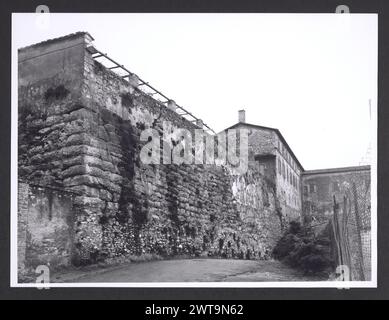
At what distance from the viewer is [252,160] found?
1407 centimetres

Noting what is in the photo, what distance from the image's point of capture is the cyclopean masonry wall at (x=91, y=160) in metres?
9.27

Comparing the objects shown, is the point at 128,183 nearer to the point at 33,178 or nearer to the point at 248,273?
the point at 33,178

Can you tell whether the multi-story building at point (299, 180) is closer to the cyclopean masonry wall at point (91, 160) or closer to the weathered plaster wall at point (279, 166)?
the weathered plaster wall at point (279, 166)

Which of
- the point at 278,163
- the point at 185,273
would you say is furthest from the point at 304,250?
the point at 278,163

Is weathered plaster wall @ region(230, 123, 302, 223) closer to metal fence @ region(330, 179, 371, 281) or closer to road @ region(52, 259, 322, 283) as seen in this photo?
metal fence @ region(330, 179, 371, 281)

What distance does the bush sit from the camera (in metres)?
10.1

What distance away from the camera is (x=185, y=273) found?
9.77 meters

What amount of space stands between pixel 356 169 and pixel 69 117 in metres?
5.28

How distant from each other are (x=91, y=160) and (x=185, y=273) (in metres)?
2.59

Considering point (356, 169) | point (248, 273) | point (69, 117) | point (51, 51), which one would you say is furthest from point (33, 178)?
point (356, 169)

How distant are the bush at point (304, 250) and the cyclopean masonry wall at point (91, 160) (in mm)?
525
